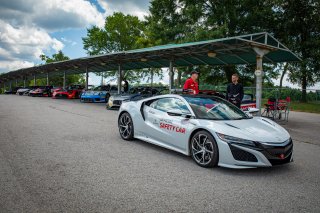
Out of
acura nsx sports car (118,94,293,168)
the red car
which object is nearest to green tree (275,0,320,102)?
the red car

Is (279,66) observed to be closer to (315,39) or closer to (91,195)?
(315,39)

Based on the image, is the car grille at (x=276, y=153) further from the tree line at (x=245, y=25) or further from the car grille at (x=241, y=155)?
the tree line at (x=245, y=25)

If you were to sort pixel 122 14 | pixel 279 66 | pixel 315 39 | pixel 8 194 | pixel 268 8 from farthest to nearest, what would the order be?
pixel 122 14, pixel 279 66, pixel 268 8, pixel 315 39, pixel 8 194

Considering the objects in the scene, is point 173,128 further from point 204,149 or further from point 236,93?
point 236,93

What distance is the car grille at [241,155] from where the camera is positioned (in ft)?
14.1

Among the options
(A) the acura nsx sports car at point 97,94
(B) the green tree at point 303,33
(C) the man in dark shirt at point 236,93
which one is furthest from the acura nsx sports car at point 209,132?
(B) the green tree at point 303,33

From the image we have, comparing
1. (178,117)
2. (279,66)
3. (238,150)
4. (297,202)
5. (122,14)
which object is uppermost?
(122,14)

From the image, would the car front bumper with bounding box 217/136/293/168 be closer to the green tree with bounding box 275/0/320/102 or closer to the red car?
the green tree with bounding box 275/0/320/102

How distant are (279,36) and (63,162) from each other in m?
28.6

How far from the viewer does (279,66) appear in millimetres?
35469

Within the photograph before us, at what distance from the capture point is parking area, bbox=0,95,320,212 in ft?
10.6

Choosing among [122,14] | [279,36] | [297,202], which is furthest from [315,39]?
[122,14]

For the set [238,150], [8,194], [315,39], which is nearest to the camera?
[8,194]

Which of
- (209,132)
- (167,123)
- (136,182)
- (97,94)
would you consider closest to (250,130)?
(209,132)
